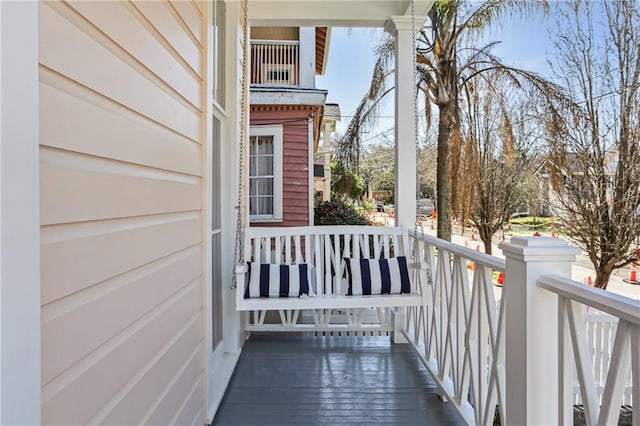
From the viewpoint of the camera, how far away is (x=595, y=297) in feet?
3.59

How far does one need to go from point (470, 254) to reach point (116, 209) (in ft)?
5.29

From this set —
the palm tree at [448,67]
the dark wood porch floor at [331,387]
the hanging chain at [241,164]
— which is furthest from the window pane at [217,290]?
the palm tree at [448,67]

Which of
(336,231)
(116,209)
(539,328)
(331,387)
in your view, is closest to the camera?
(116,209)

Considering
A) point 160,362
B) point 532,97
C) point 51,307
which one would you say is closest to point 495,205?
point 532,97

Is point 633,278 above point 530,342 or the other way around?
the other way around

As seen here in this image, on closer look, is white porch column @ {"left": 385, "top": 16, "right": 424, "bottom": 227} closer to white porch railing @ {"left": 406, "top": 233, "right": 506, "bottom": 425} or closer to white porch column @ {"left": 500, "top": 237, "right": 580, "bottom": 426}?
white porch railing @ {"left": 406, "top": 233, "right": 506, "bottom": 425}

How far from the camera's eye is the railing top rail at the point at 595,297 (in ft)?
3.22

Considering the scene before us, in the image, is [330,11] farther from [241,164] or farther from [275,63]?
[275,63]

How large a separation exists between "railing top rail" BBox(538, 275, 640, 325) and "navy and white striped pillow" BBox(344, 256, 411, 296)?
1.54m

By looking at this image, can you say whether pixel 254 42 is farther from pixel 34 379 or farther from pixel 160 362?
pixel 34 379

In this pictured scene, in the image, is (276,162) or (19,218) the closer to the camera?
(19,218)

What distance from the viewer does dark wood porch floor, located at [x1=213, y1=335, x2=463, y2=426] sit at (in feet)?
7.55

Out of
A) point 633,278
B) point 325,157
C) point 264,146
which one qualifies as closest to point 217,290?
point 264,146

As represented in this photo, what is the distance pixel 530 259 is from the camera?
1404 mm
